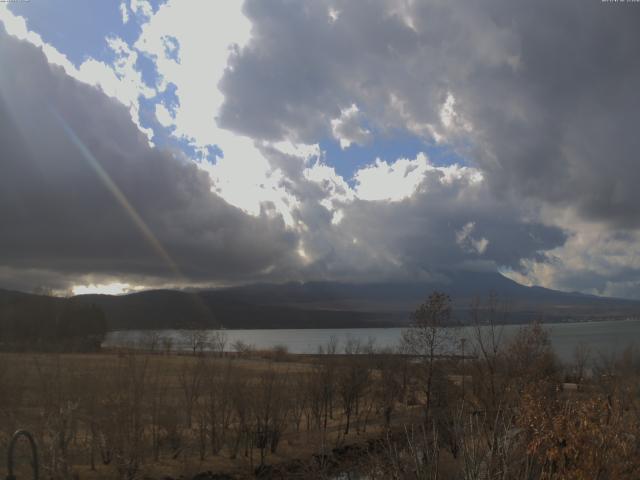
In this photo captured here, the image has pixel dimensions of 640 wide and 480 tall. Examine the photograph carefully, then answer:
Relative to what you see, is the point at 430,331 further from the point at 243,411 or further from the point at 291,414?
the point at 243,411

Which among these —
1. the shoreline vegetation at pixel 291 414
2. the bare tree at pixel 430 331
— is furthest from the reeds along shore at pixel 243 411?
the bare tree at pixel 430 331

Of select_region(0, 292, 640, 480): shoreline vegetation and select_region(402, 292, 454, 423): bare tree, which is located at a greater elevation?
select_region(402, 292, 454, 423): bare tree

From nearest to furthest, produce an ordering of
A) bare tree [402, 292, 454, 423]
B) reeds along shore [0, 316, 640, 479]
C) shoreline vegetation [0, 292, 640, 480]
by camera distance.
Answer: shoreline vegetation [0, 292, 640, 480] → reeds along shore [0, 316, 640, 479] → bare tree [402, 292, 454, 423]

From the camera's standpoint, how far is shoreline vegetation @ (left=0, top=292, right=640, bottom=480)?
14.0 meters

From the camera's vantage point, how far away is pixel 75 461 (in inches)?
1091

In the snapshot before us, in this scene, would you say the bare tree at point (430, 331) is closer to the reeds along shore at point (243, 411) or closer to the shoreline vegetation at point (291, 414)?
the shoreline vegetation at point (291, 414)

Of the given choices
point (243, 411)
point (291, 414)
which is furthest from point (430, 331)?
point (243, 411)

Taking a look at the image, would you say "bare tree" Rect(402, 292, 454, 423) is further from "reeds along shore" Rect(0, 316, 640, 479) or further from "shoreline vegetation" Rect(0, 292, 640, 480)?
"reeds along shore" Rect(0, 316, 640, 479)

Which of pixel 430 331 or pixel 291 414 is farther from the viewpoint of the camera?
pixel 430 331

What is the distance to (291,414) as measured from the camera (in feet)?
130

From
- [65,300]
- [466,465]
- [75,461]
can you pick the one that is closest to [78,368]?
[75,461]

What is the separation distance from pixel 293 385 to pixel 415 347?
40.1 ft

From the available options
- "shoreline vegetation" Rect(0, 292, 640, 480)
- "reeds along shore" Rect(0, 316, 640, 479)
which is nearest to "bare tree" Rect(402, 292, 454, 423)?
"shoreline vegetation" Rect(0, 292, 640, 480)

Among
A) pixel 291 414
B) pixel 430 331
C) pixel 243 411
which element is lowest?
pixel 291 414
